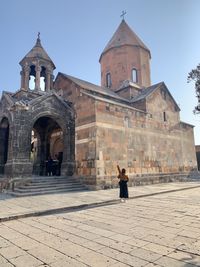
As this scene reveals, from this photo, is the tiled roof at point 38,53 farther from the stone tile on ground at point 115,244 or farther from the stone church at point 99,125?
the stone tile on ground at point 115,244

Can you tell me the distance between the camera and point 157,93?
18531 mm

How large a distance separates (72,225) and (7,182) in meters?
7.34

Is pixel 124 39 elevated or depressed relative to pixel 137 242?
elevated

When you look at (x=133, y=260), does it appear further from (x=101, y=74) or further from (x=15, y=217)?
(x=101, y=74)

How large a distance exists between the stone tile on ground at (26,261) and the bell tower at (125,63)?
62.4ft

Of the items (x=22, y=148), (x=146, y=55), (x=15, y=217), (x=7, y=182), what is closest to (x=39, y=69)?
(x=22, y=148)

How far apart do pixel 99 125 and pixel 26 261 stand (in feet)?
33.0

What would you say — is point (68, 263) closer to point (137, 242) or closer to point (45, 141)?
point (137, 242)

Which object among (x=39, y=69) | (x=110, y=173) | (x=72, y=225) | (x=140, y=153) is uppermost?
(x=39, y=69)

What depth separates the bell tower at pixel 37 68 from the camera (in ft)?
55.0

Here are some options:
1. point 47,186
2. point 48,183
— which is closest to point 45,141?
point 48,183

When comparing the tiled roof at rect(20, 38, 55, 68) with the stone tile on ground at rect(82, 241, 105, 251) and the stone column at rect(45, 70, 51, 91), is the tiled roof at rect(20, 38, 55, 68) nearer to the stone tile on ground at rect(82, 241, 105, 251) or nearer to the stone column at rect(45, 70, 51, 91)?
the stone column at rect(45, 70, 51, 91)

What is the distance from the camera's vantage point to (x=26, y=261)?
3000 millimetres

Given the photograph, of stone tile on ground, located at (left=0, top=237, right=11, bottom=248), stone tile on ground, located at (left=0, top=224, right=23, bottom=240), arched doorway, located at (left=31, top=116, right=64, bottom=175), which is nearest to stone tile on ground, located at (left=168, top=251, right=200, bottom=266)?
stone tile on ground, located at (left=0, top=237, right=11, bottom=248)
